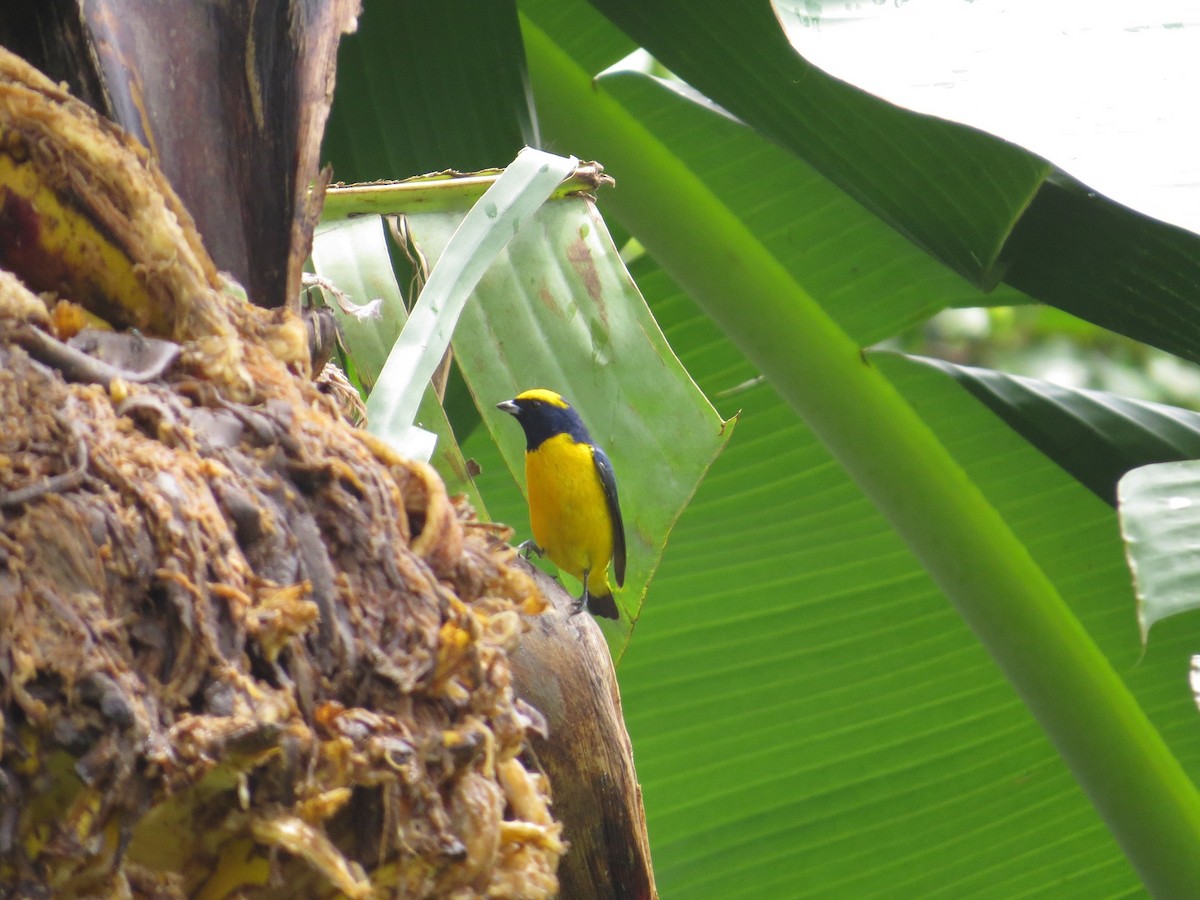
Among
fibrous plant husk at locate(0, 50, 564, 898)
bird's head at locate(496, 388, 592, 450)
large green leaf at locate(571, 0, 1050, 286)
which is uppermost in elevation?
bird's head at locate(496, 388, 592, 450)

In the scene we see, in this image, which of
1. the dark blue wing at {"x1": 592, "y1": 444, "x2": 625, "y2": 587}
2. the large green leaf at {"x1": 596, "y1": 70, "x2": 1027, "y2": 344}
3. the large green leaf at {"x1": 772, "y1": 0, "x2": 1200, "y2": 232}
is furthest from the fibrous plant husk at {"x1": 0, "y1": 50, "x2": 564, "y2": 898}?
the dark blue wing at {"x1": 592, "y1": 444, "x2": 625, "y2": 587}

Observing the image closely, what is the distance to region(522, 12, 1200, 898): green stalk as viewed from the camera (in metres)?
2.00

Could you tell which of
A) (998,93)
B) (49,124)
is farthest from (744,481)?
(49,124)

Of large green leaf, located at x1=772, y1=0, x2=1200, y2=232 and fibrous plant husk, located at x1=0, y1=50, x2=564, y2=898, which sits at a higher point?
large green leaf, located at x1=772, y1=0, x2=1200, y2=232

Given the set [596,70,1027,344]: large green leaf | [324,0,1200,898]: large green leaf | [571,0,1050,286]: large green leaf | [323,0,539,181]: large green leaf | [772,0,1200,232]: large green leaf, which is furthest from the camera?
[324,0,1200,898]: large green leaf

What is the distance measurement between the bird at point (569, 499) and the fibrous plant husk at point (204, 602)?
1.57 meters

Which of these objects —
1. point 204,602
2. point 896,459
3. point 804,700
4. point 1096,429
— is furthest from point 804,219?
point 204,602

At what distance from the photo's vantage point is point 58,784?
0.62 m

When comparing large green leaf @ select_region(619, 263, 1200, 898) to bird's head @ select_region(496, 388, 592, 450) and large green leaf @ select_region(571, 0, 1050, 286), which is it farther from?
large green leaf @ select_region(571, 0, 1050, 286)

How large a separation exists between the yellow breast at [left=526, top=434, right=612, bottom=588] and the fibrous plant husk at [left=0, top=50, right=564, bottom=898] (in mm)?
1565

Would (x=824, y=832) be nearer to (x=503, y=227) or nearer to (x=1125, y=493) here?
(x=1125, y=493)

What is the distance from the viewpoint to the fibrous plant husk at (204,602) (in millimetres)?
632

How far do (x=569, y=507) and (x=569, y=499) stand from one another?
0.02 metres

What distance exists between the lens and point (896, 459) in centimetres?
207
